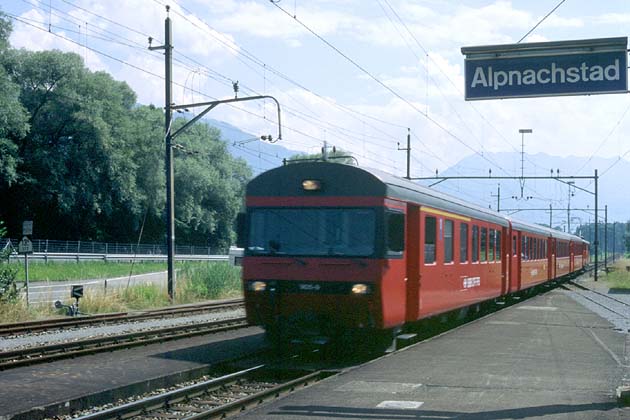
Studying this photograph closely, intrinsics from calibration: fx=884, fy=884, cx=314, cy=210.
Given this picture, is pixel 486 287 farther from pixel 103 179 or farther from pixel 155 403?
pixel 103 179

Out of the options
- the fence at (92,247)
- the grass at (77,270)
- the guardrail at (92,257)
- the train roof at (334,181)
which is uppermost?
the train roof at (334,181)

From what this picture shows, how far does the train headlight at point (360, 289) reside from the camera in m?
13.0

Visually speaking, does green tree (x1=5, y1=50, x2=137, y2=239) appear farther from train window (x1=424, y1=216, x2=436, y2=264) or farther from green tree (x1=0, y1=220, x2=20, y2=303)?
train window (x1=424, y1=216, x2=436, y2=264)

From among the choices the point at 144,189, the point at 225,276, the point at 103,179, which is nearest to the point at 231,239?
the point at 144,189

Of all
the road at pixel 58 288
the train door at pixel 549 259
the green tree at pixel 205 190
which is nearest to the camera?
the road at pixel 58 288

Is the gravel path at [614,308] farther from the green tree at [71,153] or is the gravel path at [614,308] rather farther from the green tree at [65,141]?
the green tree at [65,141]

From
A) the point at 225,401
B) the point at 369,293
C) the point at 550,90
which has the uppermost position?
the point at 550,90

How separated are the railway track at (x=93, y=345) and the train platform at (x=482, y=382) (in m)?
4.61

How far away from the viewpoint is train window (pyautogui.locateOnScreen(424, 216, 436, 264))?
15.6 meters

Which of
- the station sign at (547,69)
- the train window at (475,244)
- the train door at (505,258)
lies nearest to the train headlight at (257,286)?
the station sign at (547,69)

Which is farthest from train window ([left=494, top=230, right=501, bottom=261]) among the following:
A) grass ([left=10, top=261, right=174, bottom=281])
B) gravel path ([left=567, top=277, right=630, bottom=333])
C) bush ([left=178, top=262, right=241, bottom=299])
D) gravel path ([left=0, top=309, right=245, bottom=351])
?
grass ([left=10, top=261, right=174, bottom=281])

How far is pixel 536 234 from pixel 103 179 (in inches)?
1420

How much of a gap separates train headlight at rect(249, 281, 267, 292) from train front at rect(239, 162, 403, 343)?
15 millimetres

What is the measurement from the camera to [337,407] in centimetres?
944
